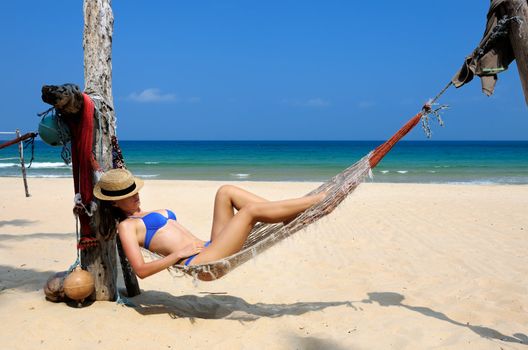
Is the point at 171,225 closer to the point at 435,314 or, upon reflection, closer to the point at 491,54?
the point at 435,314

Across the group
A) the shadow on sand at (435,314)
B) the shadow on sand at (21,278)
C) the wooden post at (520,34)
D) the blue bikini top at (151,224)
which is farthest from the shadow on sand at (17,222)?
the wooden post at (520,34)

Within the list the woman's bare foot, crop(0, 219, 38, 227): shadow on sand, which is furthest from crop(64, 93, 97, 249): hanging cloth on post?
crop(0, 219, 38, 227): shadow on sand

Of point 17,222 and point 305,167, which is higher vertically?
point 17,222

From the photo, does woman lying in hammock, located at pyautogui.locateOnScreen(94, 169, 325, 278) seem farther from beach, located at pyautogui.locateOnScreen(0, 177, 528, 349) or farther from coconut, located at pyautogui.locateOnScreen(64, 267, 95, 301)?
coconut, located at pyautogui.locateOnScreen(64, 267, 95, 301)

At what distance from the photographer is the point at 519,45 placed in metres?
2.17

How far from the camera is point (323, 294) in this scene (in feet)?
10.9

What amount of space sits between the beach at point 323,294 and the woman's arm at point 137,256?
0.22m

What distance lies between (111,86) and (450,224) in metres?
4.36

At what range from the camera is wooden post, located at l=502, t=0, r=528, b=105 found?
2.14 meters

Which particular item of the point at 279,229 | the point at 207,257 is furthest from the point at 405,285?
the point at 207,257

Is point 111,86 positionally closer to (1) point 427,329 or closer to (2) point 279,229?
(2) point 279,229

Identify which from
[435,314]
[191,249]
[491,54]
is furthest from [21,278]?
[491,54]

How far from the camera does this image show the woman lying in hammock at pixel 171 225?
2.51 metres

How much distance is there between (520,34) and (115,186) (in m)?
2.08
